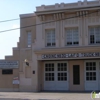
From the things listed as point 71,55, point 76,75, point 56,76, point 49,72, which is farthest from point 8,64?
point 76,75

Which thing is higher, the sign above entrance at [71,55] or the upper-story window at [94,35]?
the upper-story window at [94,35]

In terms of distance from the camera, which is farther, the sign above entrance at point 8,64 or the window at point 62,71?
the sign above entrance at point 8,64

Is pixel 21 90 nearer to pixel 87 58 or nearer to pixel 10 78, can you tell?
pixel 10 78

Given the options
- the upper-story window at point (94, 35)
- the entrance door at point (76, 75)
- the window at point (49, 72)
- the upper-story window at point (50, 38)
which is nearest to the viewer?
the upper-story window at point (94, 35)

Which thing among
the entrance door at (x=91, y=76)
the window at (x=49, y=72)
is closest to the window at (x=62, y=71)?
the window at (x=49, y=72)

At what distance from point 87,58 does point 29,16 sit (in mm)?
7334

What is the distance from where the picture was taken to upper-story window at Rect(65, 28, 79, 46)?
2572 centimetres

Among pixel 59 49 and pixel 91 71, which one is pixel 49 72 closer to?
pixel 59 49

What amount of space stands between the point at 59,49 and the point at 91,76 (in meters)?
4.29

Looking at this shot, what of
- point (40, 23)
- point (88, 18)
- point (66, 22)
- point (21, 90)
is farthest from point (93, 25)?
point (21, 90)

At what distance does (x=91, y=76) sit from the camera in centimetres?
2595

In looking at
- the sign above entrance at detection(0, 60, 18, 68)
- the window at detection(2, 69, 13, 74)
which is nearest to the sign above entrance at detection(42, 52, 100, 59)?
the sign above entrance at detection(0, 60, 18, 68)

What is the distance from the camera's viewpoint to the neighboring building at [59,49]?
81.6 feet

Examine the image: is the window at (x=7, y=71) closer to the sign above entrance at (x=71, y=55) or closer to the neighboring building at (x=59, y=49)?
the neighboring building at (x=59, y=49)
